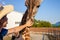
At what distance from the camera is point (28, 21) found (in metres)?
4.04

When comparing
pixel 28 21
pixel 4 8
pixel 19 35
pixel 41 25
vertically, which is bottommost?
pixel 41 25

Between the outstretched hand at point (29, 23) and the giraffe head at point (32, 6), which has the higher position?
the giraffe head at point (32, 6)

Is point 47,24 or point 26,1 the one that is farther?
point 47,24

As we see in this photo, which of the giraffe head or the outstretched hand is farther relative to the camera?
the giraffe head

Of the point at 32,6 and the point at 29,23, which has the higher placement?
the point at 32,6

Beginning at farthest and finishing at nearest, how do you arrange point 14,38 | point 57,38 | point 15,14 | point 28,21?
point 15,14 < point 57,38 < point 14,38 < point 28,21

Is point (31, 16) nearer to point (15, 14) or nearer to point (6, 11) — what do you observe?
point (6, 11)


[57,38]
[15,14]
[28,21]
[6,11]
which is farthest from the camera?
[15,14]

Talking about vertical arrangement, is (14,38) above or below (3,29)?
below

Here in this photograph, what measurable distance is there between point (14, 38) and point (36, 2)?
2.96ft

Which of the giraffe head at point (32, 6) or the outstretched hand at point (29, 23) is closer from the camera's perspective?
the outstretched hand at point (29, 23)

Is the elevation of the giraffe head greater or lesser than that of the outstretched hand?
greater

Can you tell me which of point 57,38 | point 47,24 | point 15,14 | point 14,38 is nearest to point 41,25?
point 47,24

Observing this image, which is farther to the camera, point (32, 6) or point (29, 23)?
point (32, 6)
